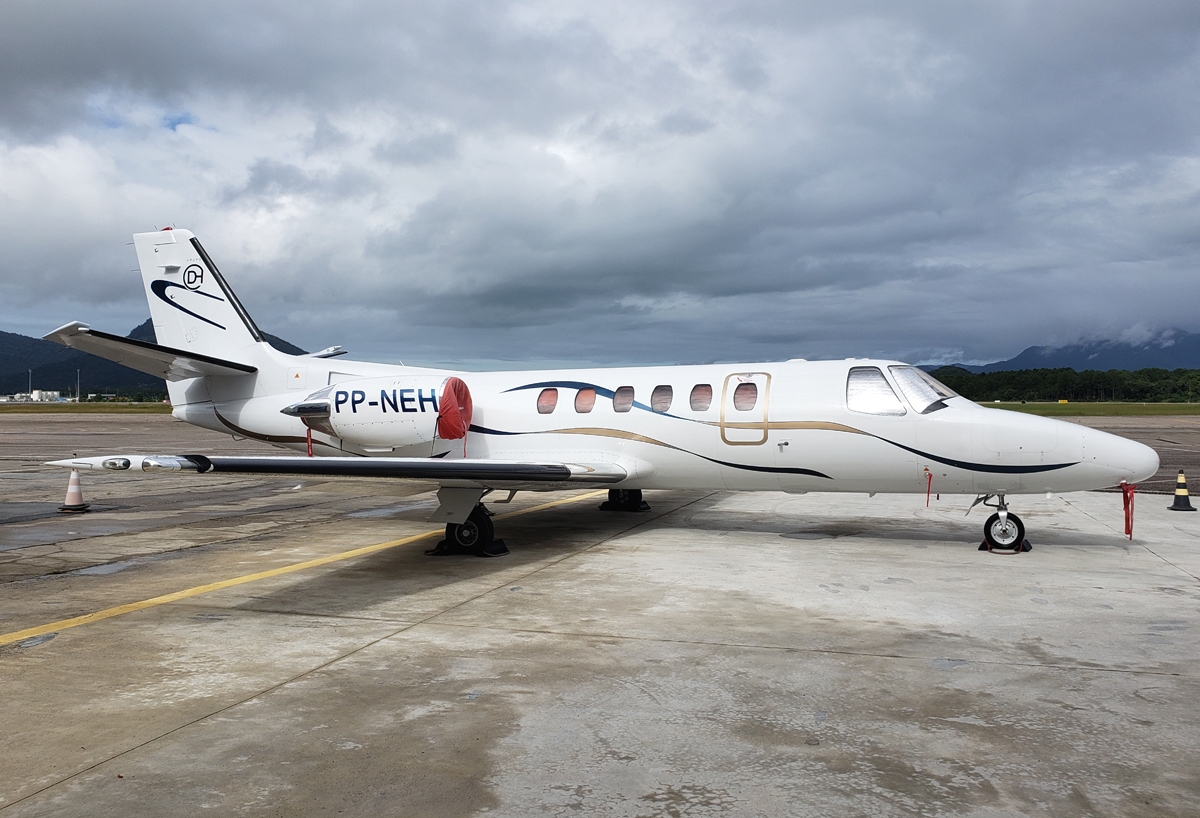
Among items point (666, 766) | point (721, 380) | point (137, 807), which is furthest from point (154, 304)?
point (666, 766)

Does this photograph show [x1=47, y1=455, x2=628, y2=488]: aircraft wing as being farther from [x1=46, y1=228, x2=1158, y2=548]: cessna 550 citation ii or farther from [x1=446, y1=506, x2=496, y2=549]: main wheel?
[x1=446, y1=506, x2=496, y2=549]: main wheel

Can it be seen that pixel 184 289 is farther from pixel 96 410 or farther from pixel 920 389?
pixel 96 410

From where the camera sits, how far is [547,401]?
502 inches

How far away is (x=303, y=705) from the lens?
17.2 ft

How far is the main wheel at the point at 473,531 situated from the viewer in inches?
424

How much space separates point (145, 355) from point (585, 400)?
6.73m

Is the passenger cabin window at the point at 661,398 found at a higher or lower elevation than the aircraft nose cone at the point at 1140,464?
higher

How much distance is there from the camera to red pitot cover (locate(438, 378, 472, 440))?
1243 centimetres

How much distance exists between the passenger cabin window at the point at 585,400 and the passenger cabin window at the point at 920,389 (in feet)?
13.9

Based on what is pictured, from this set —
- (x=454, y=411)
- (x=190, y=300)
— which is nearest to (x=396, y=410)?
(x=454, y=411)

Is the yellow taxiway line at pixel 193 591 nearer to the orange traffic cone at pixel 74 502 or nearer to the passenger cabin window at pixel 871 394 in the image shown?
the passenger cabin window at pixel 871 394

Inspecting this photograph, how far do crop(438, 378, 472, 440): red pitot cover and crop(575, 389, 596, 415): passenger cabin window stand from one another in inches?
67.7

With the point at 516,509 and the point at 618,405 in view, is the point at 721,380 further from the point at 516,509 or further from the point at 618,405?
the point at 516,509

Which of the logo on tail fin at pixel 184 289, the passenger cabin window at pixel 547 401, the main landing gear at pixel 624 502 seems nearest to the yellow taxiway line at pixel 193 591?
the passenger cabin window at pixel 547 401
